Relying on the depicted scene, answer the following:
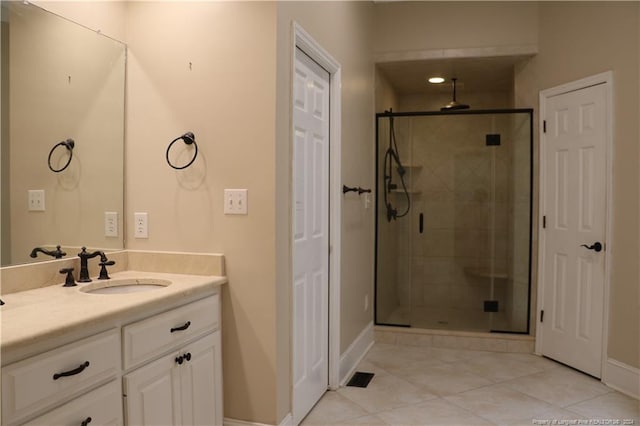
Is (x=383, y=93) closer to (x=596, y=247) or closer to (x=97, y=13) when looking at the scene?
(x=596, y=247)

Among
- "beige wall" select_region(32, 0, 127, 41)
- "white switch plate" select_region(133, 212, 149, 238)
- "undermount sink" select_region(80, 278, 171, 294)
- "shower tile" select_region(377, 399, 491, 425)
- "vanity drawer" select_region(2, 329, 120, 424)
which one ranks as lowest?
"shower tile" select_region(377, 399, 491, 425)

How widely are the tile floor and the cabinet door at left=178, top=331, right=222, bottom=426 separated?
0.70 m

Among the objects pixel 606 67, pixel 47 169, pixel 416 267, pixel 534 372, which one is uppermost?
A: pixel 606 67

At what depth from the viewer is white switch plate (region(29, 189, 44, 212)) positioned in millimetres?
2129

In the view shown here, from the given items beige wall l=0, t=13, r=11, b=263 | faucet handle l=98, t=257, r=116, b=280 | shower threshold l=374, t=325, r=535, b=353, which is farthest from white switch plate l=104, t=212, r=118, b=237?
shower threshold l=374, t=325, r=535, b=353

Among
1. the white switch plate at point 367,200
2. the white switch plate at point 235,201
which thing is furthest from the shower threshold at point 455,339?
the white switch plate at point 235,201

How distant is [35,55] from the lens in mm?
2145

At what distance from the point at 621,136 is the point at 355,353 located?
2405 mm

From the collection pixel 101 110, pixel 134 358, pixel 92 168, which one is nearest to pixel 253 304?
pixel 134 358

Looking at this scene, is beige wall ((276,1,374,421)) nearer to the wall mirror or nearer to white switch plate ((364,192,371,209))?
white switch plate ((364,192,371,209))

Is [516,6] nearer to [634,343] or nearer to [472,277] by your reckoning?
[472,277]

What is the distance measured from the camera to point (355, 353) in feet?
12.6

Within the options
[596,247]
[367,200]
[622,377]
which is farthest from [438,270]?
[622,377]

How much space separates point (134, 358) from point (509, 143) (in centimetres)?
361
